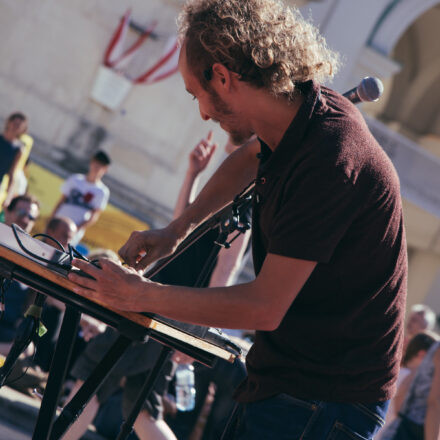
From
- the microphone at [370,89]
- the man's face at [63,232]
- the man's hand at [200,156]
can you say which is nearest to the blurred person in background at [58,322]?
the man's face at [63,232]

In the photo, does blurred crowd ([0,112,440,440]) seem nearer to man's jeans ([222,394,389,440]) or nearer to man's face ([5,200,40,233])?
man's face ([5,200,40,233])

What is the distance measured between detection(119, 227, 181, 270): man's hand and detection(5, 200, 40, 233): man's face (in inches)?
129

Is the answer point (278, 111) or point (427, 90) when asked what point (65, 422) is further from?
point (427, 90)

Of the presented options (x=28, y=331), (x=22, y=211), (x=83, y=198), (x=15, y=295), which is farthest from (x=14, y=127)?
(x=28, y=331)

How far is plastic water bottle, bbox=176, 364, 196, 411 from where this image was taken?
3.37 metres

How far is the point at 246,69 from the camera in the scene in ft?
6.35

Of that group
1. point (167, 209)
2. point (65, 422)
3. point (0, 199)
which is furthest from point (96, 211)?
point (65, 422)

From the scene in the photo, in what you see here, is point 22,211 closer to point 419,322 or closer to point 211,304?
point 419,322

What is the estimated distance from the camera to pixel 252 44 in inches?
75.9

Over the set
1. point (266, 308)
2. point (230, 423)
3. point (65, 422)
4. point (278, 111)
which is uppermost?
point (278, 111)

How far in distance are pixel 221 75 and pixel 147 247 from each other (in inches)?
32.5

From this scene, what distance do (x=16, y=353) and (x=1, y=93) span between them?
921 cm

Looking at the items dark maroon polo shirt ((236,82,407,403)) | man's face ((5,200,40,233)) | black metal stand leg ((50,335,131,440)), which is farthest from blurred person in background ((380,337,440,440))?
man's face ((5,200,40,233))

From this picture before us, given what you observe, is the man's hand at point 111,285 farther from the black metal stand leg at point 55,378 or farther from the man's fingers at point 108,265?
the black metal stand leg at point 55,378
